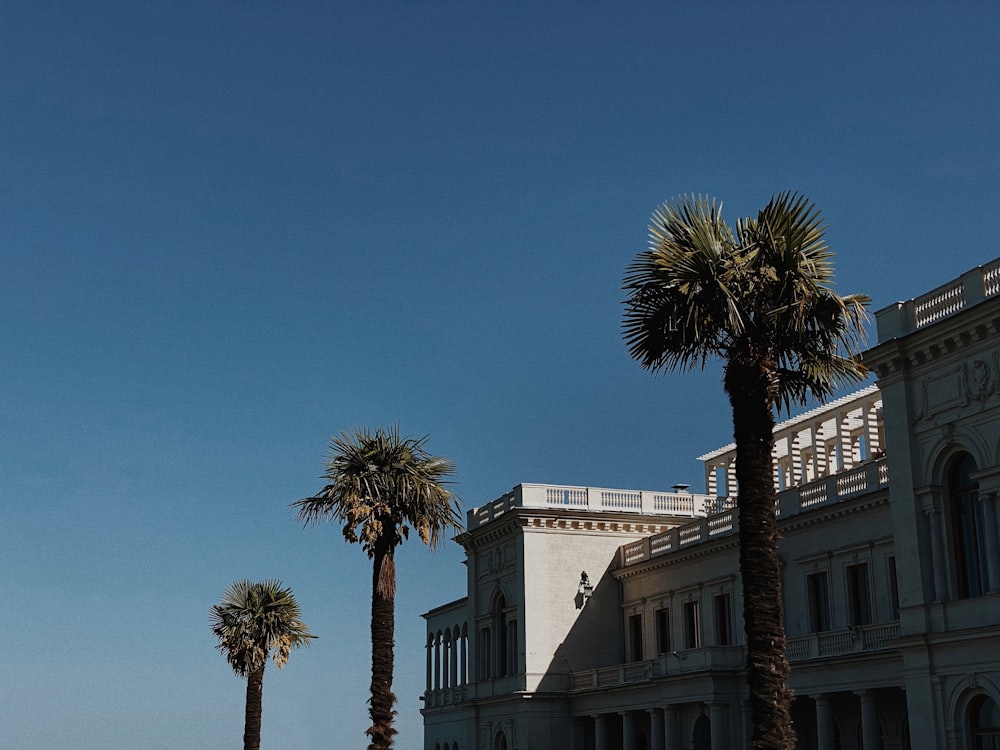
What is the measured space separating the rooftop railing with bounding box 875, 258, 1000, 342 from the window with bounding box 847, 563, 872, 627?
36.5 ft

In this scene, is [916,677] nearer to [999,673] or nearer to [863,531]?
[999,673]

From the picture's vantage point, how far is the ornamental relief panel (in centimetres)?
2997

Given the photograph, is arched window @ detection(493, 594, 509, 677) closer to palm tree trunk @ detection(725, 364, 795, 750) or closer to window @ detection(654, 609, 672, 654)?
window @ detection(654, 609, 672, 654)

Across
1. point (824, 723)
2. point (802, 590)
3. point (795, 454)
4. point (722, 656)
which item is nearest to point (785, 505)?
point (802, 590)

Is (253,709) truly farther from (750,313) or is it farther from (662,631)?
A: (750,313)

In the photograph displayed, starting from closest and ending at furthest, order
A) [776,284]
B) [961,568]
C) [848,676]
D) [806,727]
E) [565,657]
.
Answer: [776,284], [961,568], [848,676], [806,727], [565,657]

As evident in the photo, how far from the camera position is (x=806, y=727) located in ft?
145

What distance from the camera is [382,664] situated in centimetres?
4069

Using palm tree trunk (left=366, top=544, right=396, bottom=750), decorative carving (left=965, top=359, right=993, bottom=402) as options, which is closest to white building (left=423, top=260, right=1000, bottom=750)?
decorative carving (left=965, top=359, right=993, bottom=402)

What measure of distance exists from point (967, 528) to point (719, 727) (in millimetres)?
15691

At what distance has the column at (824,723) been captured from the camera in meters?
40.0

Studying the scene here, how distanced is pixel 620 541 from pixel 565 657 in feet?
18.5

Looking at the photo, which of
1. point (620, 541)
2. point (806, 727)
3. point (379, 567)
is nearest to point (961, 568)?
point (806, 727)

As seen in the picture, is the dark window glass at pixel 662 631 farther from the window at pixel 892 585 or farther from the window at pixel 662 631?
the window at pixel 892 585
